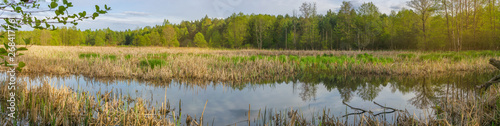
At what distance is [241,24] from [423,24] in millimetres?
33406

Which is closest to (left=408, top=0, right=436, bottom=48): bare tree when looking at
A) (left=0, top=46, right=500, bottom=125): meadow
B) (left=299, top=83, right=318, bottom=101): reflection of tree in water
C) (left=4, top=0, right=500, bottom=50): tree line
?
(left=4, top=0, right=500, bottom=50): tree line

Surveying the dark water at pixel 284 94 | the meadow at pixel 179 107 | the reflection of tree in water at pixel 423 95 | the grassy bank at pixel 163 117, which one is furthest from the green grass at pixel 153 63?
the reflection of tree in water at pixel 423 95

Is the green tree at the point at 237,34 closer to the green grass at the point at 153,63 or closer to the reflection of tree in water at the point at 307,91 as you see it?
the green grass at the point at 153,63

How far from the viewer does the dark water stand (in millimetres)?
5380

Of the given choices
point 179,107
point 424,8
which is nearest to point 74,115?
point 179,107

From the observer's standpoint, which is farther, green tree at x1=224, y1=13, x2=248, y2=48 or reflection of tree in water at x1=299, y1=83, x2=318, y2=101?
green tree at x1=224, y1=13, x2=248, y2=48

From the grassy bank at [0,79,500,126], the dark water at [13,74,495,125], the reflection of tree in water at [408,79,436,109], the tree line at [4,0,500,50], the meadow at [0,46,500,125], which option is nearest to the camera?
the grassy bank at [0,79,500,126]

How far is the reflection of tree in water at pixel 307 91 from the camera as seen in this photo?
6.85 m

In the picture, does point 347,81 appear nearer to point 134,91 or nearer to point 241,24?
point 134,91

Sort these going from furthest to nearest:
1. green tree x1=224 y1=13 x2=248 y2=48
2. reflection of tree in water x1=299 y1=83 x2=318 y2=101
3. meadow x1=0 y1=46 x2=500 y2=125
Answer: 1. green tree x1=224 y1=13 x2=248 y2=48
2. reflection of tree in water x1=299 y1=83 x2=318 y2=101
3. meadow x1=0 y1=46 x2=500 y2=125

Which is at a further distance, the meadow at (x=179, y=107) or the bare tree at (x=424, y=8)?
the bare tree at (x=424, y=8)

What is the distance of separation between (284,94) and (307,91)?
92 centimetres

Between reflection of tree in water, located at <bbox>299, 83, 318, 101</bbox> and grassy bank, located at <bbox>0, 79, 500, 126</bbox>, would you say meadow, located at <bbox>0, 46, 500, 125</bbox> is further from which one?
reflection of tree in water, located at <bbox>299, 83, 318, 101</bbox>

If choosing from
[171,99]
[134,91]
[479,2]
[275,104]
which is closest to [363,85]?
[275,104]
